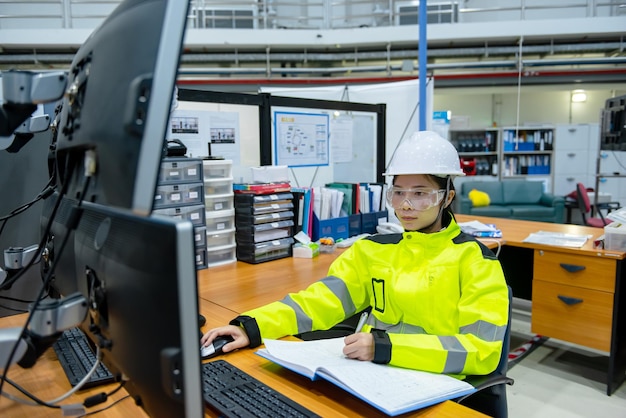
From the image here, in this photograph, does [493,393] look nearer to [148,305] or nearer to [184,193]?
[148,305]

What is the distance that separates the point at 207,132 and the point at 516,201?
6.20 metres

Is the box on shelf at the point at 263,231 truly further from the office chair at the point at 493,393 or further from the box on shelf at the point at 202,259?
the office chair at the point at 493,393

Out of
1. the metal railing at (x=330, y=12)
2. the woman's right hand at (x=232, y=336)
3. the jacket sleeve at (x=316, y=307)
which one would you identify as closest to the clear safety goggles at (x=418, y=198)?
the jacket sleeve at (x=316, y=307)

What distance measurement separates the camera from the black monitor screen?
510 mm

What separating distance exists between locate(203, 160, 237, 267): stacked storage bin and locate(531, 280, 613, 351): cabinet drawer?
5.94 ft

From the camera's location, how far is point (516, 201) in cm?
745

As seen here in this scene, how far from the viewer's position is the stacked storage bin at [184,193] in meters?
1.97

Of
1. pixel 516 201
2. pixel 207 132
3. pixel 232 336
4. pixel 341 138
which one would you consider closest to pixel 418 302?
pixel 232 336

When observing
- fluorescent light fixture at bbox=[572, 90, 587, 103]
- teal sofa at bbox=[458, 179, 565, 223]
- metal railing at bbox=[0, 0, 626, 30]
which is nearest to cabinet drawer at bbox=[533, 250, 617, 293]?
teal sofa at bbox=[458, 179, 565, 223]

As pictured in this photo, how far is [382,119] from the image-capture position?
3.29 metres

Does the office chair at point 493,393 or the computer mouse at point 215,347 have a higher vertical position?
the computer mouse at point 215,347

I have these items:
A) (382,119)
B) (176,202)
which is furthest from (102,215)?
(382,119)

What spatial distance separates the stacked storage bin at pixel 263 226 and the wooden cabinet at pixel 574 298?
1496mm

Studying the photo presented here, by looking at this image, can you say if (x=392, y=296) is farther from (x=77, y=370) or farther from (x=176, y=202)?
(x=176, y=202)
